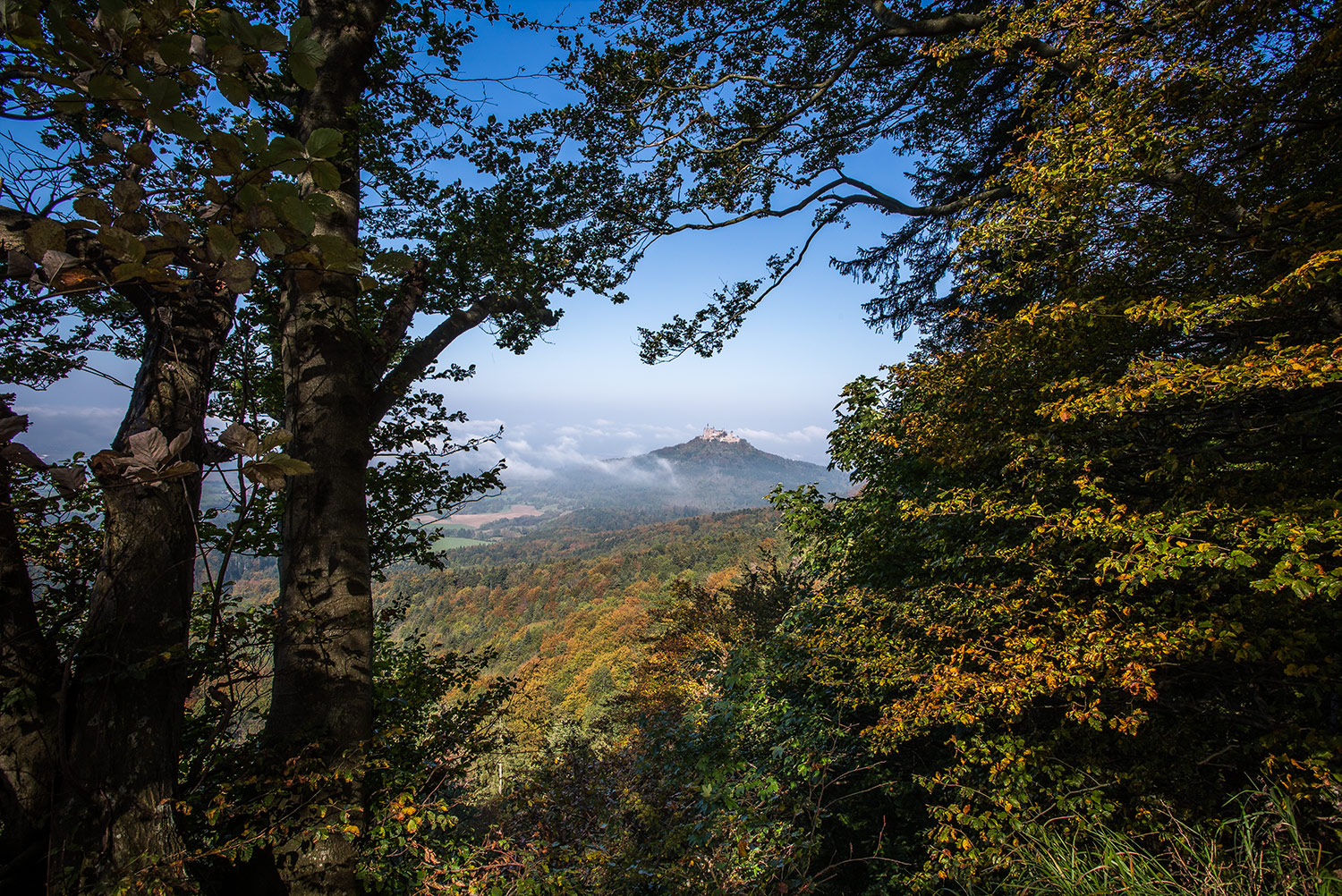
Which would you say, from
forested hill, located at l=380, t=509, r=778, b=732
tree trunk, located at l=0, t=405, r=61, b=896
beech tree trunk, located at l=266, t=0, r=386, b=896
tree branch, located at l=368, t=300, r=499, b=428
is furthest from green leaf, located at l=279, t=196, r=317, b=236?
forested hill, located at l=380, t=509, r=778, b=732

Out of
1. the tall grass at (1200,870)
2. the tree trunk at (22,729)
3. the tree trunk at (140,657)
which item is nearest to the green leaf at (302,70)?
the tree trunk at (140,657)

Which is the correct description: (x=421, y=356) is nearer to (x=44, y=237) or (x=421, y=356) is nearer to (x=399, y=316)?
(x=399, y=316)

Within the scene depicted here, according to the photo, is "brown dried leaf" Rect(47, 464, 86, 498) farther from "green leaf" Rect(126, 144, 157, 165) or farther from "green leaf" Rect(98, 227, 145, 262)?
"green leaf" Rect(126, 144, 157, 165)

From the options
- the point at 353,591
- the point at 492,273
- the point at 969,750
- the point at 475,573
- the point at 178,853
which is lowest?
the point at 475,573

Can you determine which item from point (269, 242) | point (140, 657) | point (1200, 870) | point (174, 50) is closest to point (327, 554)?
point (140, 657)

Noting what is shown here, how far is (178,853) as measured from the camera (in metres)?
1.68

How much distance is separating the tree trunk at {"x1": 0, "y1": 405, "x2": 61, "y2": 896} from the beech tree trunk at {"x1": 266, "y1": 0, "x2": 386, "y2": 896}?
701 mm

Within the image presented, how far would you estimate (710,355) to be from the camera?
6086 mm

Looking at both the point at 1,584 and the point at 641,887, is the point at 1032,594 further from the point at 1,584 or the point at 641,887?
the point at 1,584

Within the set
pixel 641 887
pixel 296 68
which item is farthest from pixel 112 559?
pixel 641 887

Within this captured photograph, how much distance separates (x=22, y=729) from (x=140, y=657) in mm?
307

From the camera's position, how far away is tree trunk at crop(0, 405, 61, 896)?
158 centimetres

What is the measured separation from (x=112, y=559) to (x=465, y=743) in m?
2.55

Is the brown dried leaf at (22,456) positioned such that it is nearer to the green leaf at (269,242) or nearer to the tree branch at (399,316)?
the green leaf at (269,242)
